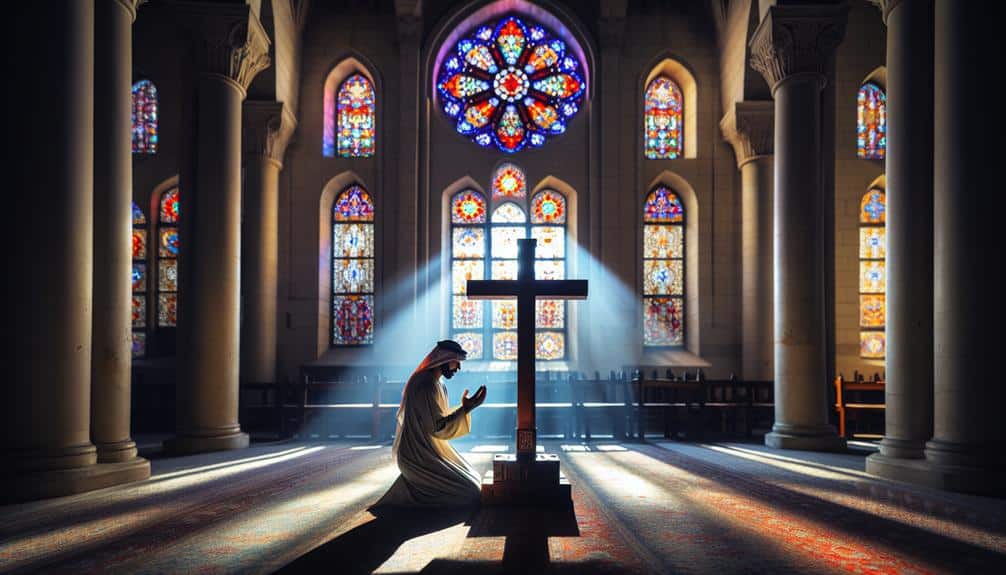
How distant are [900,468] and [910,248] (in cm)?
277

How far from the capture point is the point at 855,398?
57.3ft

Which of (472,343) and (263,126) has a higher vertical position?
(263,126)

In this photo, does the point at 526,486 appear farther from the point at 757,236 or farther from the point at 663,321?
the point at 663,321

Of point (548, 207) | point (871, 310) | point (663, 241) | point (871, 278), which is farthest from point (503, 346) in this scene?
point (871, 278)

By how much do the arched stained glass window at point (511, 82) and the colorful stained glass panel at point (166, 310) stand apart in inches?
324

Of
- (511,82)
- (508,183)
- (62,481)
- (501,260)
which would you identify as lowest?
(62,481)

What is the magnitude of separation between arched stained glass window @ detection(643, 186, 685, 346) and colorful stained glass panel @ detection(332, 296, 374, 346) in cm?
686

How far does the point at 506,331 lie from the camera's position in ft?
65.9

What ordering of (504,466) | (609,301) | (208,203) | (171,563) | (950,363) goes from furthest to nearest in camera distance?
(609,301) < (208,203) < (950,363) < (504,466) < (171,563)

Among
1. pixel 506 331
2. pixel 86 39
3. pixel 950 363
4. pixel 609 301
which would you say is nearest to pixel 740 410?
pixel 609 301

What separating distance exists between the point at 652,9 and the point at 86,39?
14436mm

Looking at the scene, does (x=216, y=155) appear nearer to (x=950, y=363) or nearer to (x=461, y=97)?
(x=461, y=97)

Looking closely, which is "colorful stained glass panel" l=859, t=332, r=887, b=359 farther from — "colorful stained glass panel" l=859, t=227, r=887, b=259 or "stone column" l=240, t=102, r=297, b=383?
"stone column" l=240, t=102, r=297, b=383

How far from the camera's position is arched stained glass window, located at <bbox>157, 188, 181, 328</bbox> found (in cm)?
1948
